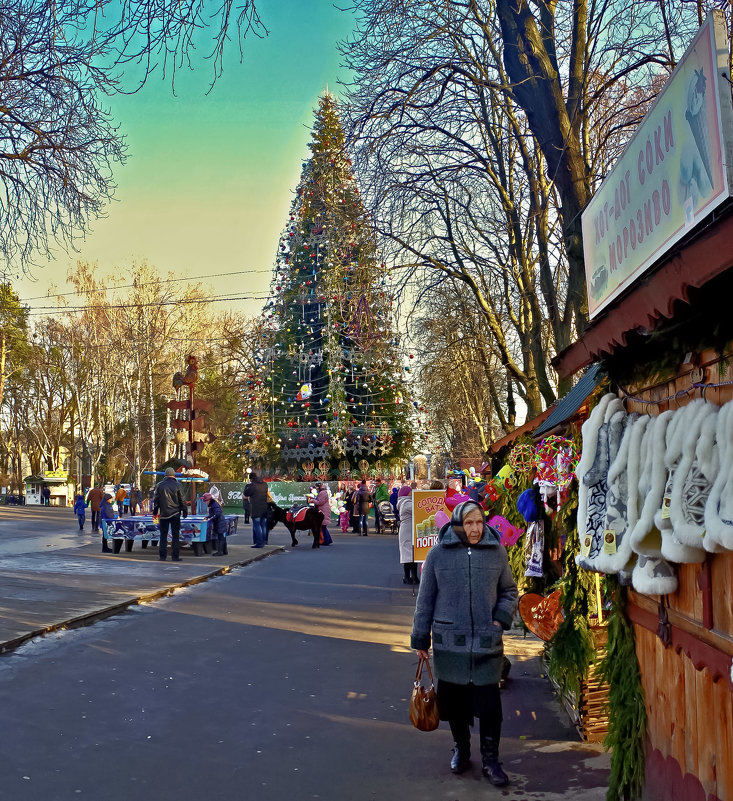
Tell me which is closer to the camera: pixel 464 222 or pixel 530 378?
pixel 464 222

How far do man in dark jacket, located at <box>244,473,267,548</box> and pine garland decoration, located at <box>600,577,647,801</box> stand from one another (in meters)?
19.0

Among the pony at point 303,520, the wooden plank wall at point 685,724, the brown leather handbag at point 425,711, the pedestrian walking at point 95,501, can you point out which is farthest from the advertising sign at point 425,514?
the pedestrian walking at point 95,501

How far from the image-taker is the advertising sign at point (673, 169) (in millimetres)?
2697

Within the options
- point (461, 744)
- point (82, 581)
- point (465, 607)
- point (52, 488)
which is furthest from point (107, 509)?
point (52, 488)

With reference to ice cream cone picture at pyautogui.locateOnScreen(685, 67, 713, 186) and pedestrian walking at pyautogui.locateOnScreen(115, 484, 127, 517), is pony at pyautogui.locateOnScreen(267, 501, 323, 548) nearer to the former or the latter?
pedestrian walking at pyautogui.locateOnScreen(115, 484, 127, 517)

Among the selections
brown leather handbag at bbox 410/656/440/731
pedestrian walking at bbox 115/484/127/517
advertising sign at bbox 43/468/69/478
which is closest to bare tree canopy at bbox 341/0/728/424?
brown leather handbag at bbox 410/656/440/731

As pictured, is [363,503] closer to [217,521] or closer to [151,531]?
[217,521]

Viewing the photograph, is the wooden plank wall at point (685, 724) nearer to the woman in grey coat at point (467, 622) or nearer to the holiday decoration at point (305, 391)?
the woman in grey coat at point (467, 622)

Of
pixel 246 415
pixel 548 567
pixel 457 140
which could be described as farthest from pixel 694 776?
pixel 246 415

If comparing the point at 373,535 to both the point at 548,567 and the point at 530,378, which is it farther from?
the point at 548,567

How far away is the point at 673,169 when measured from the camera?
312 cm

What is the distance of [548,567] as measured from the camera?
300 inches

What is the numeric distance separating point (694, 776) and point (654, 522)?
107 centimetres

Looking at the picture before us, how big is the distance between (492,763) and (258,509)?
62.3 ft
